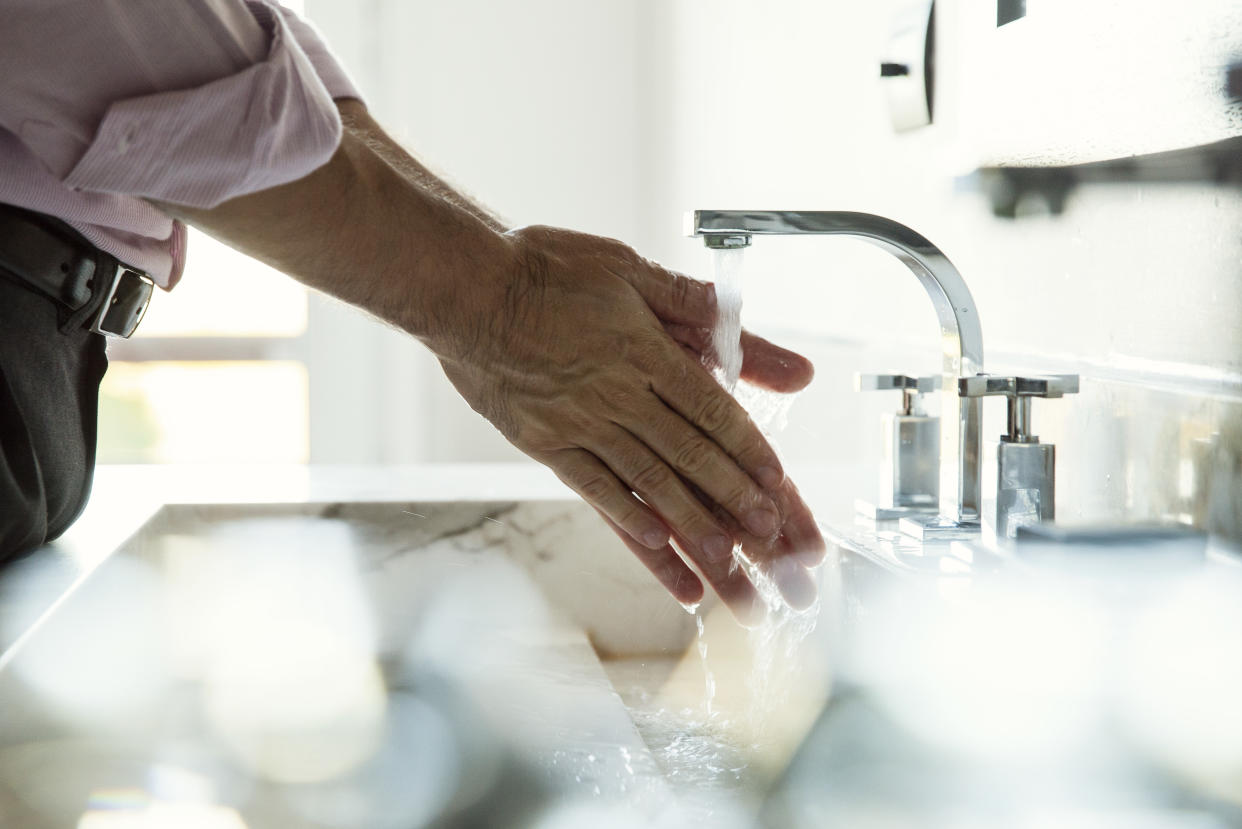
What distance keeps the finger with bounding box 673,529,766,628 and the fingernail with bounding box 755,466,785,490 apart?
0.21 feet

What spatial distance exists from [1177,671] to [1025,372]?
314 mm

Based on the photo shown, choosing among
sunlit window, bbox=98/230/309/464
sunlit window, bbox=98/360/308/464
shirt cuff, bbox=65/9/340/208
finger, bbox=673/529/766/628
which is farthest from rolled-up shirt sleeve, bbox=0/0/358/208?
sunlit window, bbox=98/360/308/464

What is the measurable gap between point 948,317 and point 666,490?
19 cm

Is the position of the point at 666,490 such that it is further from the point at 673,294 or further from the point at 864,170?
the point at 864,170

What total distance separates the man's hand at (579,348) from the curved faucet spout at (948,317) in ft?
0.25

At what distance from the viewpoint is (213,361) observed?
256 centimetres

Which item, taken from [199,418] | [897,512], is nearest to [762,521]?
[897,512]

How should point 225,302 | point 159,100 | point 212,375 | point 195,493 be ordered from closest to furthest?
point 159,100 < point 195,493 < point 225,302 < point 212,375

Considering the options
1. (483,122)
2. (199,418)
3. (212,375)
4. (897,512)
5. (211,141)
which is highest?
(483,122)

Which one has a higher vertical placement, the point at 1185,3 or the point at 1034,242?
the point at 1185,3

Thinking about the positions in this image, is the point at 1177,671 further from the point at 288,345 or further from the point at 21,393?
the point at 288,345

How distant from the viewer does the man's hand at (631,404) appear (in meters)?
0.63

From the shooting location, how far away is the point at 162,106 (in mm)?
513


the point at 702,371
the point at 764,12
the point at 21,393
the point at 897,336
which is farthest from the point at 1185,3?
the point at 764,12
